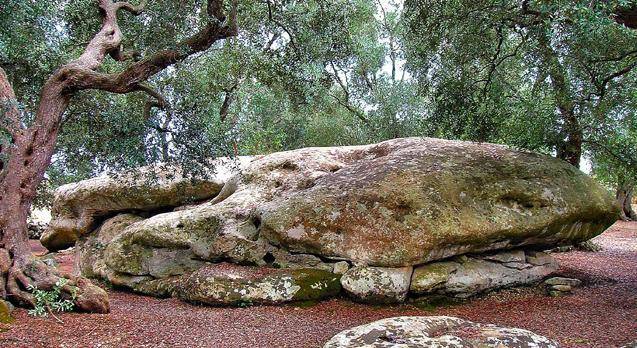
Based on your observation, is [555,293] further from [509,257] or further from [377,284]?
[377,284]

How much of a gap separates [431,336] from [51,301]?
17.9 feet

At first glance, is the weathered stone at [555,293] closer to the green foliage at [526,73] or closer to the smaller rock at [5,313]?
the green foliage at [526,73]

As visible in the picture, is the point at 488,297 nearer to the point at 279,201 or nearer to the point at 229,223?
the point at 279,201

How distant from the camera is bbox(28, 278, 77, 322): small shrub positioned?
6902mm

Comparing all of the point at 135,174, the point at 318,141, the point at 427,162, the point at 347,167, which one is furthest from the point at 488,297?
the point at 318,141

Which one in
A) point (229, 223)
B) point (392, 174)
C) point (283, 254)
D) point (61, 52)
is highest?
point (61, 52)

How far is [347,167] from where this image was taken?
11.6 meters

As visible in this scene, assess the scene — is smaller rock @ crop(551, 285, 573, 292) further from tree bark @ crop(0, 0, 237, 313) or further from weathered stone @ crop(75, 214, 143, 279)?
weathered stone @ crop(75, 214, 143, 279)

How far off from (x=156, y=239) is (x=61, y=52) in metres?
4.83

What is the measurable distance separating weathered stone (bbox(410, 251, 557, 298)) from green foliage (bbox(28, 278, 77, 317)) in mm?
5987

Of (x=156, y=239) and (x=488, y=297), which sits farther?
(x=156, y=239)

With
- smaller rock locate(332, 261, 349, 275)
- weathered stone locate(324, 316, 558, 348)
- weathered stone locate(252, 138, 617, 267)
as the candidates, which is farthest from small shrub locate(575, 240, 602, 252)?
weathered stone locate(324, 316, 558, 348)

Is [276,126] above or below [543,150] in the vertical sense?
above

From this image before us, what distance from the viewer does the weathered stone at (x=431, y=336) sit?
17.8 feet
